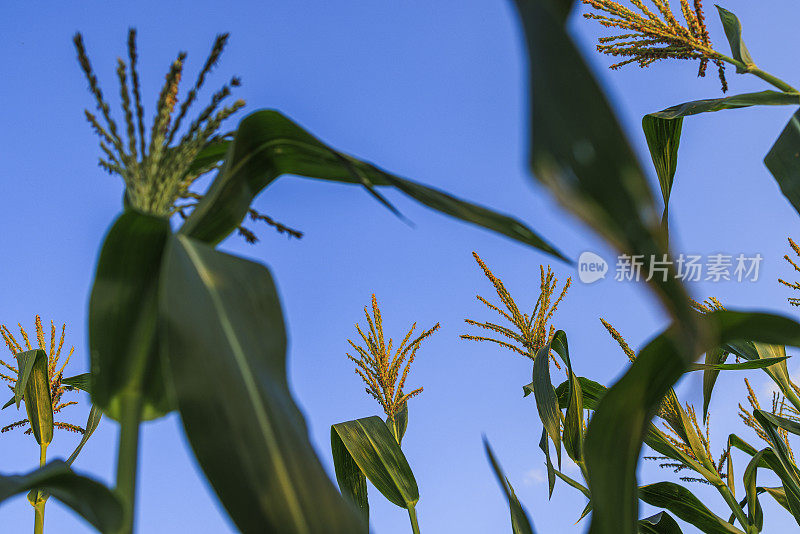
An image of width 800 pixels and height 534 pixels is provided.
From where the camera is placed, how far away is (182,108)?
0.63 meters

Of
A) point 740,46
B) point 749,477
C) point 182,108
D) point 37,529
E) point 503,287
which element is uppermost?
point 740,46

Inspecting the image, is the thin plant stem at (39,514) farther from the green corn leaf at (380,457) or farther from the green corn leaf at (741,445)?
the green corn leaf at (741,445)

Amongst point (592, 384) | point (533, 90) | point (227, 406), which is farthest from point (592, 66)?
point (592, 384)

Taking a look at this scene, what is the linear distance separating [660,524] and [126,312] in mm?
1351

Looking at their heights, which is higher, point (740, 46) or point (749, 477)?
point (740, 46)

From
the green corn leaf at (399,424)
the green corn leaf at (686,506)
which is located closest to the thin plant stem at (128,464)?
the green corn leaf at (686,506)

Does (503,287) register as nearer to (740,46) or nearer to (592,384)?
(592,384)

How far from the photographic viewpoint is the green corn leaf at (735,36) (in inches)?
67.7

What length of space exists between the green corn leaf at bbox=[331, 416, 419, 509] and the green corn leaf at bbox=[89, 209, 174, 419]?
109 cm

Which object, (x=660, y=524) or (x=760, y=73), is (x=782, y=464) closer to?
(x=660, y=524)

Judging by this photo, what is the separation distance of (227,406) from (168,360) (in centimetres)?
6

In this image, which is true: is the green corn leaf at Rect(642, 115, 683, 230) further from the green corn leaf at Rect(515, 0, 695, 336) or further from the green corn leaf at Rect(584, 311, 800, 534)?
the green corn leaf at Rect(515, 0, 695, 336)

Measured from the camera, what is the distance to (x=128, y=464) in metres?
0.53

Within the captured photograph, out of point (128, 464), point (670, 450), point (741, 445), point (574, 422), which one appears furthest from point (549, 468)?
point (128, 464)
